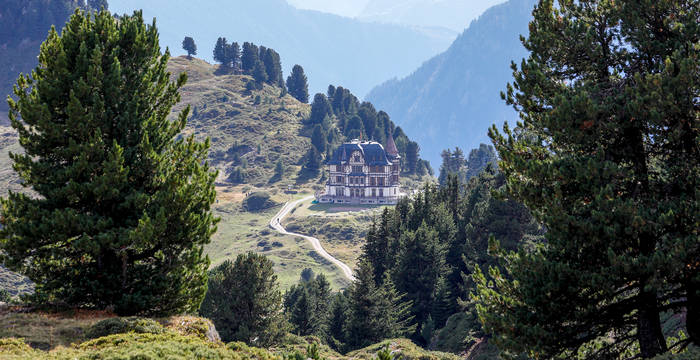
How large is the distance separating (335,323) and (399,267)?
35.7ft

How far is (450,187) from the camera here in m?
77.1

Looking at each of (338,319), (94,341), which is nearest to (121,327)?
(94,341)

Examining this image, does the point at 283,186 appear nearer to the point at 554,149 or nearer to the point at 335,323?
the point at 335,323

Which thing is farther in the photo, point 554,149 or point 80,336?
point 554,149

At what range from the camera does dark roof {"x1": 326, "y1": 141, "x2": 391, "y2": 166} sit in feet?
488

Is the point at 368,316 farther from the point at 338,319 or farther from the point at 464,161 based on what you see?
the point at 464,161

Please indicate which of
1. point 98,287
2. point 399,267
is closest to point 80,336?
point 98,287

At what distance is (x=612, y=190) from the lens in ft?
48.6

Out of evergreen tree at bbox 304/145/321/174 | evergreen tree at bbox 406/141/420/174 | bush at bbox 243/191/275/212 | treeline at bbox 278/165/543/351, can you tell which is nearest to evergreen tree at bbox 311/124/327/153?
evergreen tree at bbox 304/145/321/174

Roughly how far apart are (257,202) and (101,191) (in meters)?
129

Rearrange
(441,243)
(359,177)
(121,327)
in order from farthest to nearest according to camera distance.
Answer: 1. (359,177)
2. (441,243)
3. (121,327)

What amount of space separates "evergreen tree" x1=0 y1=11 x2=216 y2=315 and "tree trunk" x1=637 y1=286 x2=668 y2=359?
15.2 meters

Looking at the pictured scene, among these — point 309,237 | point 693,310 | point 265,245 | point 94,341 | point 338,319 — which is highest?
point 693,310

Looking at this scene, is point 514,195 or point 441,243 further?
point 441,243
